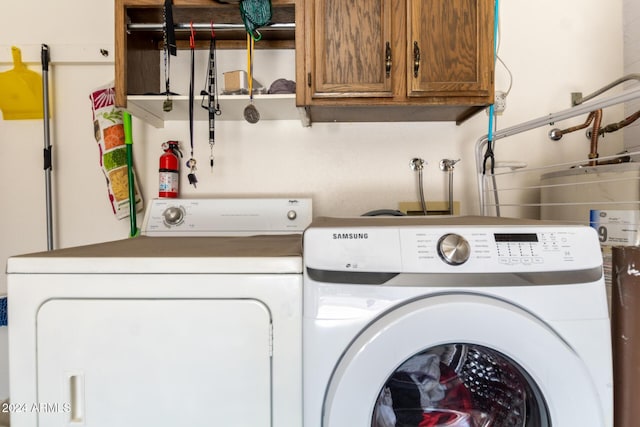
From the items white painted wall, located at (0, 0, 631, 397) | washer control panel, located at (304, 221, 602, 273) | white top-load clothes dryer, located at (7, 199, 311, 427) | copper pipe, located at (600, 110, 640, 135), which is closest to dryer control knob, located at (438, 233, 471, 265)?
washer control panel, located at (304, 221, 602, 273)

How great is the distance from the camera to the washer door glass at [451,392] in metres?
0.84

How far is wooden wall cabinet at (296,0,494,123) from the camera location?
125 centimetres

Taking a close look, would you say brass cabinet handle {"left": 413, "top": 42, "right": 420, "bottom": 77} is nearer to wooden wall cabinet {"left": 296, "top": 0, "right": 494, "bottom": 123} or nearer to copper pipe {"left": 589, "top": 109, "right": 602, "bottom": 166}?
wooden wall cabinet {"left": 296, "top": 0, "right": 494, "bottom": 123}

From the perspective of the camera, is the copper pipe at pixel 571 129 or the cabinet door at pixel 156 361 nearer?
the cabinet door at pixel 156 361

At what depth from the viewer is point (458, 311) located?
2.35ft

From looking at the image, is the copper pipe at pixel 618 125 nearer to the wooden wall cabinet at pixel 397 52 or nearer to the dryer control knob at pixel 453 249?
the wooden wall cabinet at pixel 397 52

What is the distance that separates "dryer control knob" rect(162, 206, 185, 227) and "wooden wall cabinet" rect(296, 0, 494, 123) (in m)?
0.68

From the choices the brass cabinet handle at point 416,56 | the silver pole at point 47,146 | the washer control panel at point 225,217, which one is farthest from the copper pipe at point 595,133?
the silver pole at point 47,146

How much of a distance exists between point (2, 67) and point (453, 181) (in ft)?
7.17

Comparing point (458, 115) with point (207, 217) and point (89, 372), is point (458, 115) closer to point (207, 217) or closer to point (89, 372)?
point (207, 217)

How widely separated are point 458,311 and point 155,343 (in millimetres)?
673

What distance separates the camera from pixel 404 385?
2.84 feet

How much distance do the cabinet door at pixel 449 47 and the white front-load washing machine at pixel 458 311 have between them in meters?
0.67

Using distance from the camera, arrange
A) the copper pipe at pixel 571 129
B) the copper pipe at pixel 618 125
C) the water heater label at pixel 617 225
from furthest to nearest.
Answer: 1. the copper pipe at pixel 571 129
2. the copper pipe at pixel 618 125
3. the water heater label at pixel 617 225
